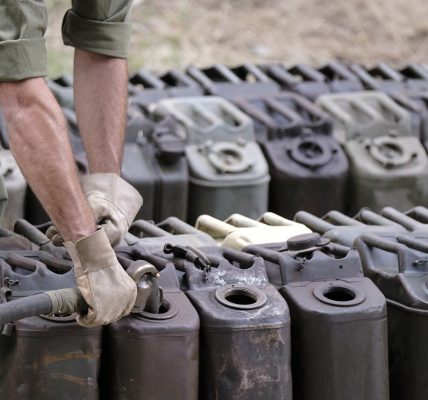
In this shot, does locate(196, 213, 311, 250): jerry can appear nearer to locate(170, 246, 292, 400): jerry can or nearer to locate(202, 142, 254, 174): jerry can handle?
locate(170, 246, 292, 400): jerry can

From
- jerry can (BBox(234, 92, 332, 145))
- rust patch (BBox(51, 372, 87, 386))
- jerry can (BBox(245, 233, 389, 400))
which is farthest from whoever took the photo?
jerry can (BBox(234, 92, 332, 145))

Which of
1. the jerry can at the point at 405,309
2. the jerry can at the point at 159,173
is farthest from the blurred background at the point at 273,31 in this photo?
the jerry can at the point at 405,309

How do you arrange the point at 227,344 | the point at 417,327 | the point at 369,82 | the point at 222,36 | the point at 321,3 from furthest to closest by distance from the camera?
1. the point at 321,3
2. the point at 222,36
3. the point at 369,82
4. the point at 417,327
5. the point at 227,344

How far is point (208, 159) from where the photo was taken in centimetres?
545

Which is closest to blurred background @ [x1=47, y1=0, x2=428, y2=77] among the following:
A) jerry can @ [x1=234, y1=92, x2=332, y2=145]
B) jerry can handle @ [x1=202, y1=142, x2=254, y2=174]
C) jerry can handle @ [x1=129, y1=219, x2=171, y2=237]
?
jerry can @ [x1=234, y1=92, x2=332, y2=145]

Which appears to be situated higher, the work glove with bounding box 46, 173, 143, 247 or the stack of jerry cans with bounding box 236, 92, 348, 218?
the work glove with bounding box 46, 173, 143, 247

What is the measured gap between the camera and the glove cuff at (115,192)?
12.6 feet

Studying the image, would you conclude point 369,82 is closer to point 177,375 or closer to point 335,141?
point 335,141

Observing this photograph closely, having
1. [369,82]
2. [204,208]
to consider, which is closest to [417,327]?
[204,208]

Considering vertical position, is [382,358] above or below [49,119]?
below

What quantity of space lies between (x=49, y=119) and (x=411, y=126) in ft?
10.6

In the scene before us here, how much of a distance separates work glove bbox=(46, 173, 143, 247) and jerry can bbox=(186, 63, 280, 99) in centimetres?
234

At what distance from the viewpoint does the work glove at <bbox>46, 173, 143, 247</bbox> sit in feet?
12.1

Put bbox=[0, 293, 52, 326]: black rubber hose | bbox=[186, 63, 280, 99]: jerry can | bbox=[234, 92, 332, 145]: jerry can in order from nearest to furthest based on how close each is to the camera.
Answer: bbox=[0, 293, 52, 326]: black rubber hose, bbox=[234, 92, 332, 145]: jerry can, bbox=[186, 63, 280, 99]: jerry can
